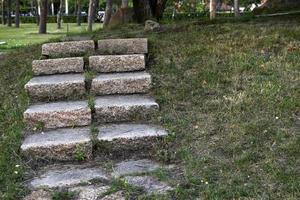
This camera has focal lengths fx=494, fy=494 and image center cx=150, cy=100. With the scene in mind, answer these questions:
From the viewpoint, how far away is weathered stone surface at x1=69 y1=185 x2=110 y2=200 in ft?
11.3

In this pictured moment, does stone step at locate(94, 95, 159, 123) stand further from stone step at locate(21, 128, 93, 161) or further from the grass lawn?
the grass lawn

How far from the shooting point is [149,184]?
360cm

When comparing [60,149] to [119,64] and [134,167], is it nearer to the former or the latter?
[134,167]

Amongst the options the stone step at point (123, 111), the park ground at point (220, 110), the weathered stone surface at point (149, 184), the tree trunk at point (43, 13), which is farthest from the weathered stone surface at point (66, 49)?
the tree trunk at point (43, 13)

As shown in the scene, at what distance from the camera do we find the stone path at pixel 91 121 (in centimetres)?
373

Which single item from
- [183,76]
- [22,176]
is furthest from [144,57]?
[22,176]

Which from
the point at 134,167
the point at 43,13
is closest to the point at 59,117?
the point at 134,167

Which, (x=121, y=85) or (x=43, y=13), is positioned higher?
(x=43, y=13)

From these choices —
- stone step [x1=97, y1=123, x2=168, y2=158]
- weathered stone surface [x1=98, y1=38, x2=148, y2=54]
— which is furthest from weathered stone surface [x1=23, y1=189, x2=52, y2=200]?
weathered stone surface [x1=98, y1=38, x2=148, y2=54]

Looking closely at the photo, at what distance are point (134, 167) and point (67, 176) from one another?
0.53m

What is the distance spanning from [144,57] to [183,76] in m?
0.63

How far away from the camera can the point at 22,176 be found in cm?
381

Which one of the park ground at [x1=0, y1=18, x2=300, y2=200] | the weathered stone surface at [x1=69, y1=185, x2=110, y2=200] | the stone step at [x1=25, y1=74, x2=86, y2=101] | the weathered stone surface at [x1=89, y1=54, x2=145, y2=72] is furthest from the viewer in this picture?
the weathered stone surface at [x1=89, y1=54, x2=145, y2=72]

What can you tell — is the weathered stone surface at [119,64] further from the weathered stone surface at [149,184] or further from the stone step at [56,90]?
the weathered stone surface at [149,184]
